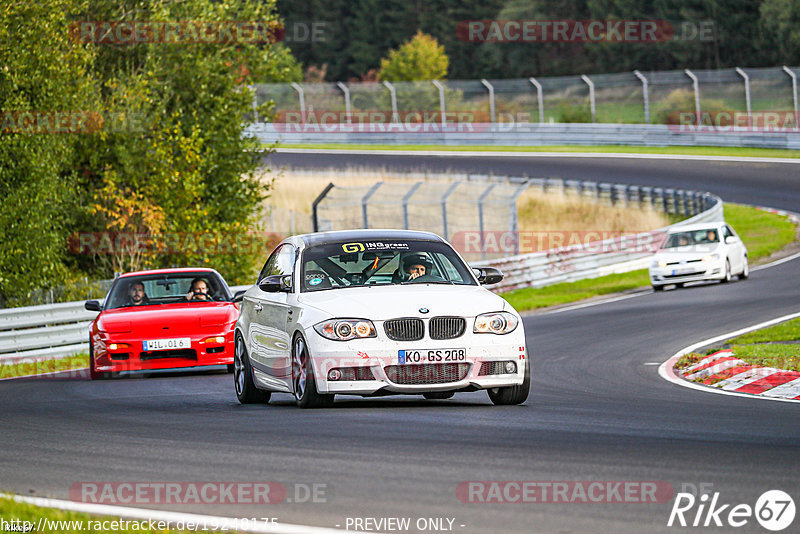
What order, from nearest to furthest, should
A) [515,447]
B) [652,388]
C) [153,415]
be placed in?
[515,447] → [153,415] → [652,388]

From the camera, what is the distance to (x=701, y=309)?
71.6 feet

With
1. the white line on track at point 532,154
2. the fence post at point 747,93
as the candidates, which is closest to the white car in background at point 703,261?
the white line on track at point 532,154

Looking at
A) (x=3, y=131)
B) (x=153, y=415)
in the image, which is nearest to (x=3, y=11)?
(x=3, y=131)

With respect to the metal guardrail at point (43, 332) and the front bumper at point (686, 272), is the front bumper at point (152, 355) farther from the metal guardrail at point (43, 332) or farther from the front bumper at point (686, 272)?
the front bumper at point (686, 272)

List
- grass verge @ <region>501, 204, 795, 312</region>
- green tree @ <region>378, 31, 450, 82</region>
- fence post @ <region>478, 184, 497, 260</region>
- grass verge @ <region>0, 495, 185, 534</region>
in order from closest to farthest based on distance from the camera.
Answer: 1. grass verge @ <region>0, 495, 185, 534</region>
2. grass verge @ <region>501, 204, 795, 312</region>
3. fence post @ <region>478, 184, 497, 260</region>
4. green tree @ <region>378, 31, 450, 82</region>

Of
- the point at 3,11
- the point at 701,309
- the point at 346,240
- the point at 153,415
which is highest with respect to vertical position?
the point at 3,11

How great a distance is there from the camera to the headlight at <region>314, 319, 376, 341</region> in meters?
9.83

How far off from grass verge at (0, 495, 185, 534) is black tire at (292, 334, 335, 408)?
12.7 feet

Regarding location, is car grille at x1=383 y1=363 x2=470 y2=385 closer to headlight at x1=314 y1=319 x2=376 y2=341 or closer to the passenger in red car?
headlight at x1=314 y1=319 x2=376 y2=341

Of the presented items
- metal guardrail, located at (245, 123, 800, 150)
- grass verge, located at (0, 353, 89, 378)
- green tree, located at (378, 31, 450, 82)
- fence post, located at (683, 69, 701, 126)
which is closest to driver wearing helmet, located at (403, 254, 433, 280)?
grass verge, located at (0, 353, 89, 378)

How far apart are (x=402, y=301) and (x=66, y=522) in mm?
4463

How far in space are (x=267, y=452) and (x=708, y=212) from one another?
27.1 meters

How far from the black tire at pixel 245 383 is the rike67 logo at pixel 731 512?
621cm

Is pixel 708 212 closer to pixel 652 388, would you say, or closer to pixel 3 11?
pixel 3 11
